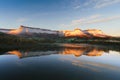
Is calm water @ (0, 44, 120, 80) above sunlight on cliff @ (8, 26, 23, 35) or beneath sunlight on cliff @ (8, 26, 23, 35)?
beneath

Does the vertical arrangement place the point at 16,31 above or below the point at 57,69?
above

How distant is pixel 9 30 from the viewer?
170m

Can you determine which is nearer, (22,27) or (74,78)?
(74,78)

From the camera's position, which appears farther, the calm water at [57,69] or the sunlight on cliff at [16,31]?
the sunlight on cliff at [16,31]

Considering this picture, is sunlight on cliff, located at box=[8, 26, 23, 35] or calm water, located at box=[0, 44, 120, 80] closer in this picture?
calm water, located at box=[0, 44, 120, 80]

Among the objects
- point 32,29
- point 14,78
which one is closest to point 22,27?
point 32,29

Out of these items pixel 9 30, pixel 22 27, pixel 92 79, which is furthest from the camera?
pixel 22 27

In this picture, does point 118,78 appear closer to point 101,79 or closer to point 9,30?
point 101,79

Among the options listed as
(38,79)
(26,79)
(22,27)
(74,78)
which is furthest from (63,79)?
(22,27)

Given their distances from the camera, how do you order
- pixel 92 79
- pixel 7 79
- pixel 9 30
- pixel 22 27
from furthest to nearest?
pixel 22 27 → pixel 9 30 → pixel 92 79 → pixel 7 79

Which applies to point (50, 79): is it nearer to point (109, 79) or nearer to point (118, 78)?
point (109, 79)

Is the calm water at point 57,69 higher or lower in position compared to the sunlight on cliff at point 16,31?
lower

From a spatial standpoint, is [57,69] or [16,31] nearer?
[57,69]

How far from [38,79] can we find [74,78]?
2357 millimetres
